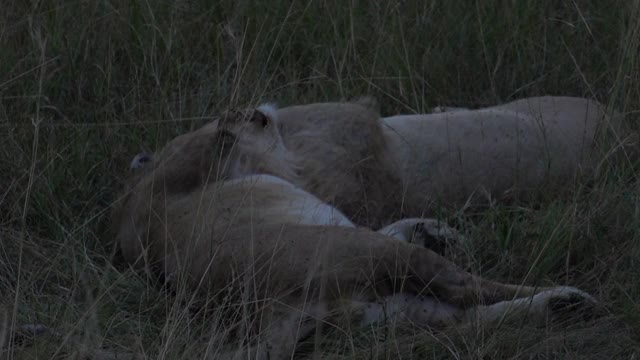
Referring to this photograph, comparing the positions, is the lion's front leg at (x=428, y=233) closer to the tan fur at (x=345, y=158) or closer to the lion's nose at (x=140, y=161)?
the tan fur at (x=345, y=158)

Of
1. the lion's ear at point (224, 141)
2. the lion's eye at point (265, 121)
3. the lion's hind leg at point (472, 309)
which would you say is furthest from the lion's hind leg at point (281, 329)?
the lion's eye at point (265, 121)

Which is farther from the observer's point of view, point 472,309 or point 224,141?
point 224,141

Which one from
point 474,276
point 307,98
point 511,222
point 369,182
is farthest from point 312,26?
point 474,276

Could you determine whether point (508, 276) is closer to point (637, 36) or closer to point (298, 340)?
point (298, 340)

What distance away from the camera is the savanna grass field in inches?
139

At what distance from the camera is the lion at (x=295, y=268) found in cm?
358

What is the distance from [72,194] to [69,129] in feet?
1.32

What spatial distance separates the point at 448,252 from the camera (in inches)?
163

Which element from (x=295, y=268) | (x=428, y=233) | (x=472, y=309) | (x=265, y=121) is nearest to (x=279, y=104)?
(x=265, y=121)

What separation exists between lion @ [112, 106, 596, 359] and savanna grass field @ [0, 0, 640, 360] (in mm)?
77

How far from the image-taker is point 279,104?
17.1 ft

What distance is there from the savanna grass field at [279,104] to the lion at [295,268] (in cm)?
8

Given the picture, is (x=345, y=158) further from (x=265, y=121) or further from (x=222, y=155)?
(x=222, y=155)

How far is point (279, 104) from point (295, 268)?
64.4 inches
